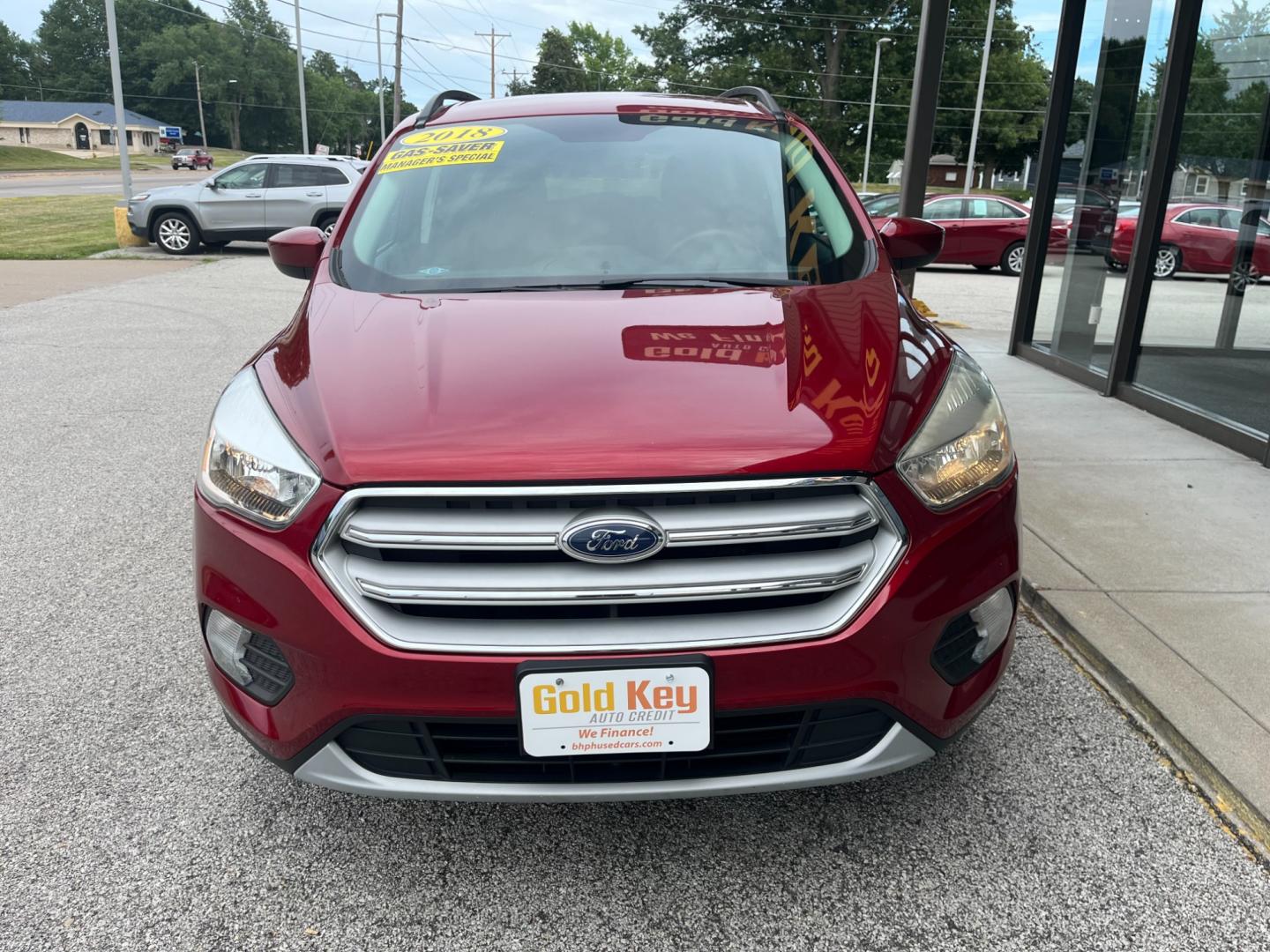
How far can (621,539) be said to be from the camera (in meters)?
1.77

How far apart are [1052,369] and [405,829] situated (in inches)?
263

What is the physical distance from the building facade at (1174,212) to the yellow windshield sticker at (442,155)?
4.25 metres

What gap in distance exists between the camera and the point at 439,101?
387 cm

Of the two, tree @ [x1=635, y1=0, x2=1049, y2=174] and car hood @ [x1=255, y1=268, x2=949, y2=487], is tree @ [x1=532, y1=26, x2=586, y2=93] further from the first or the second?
car hood @ [x1=255, y1=268, x2=949, y2=487]

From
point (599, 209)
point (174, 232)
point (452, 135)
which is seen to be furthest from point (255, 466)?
point (174, 232)

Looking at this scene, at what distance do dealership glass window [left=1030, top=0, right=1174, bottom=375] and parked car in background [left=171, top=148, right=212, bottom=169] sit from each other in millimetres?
71454

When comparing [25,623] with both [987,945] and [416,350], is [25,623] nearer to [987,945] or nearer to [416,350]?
[416,350]

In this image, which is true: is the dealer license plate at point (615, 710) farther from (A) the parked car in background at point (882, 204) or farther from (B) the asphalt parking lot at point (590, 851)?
(A) the parked car in background at point (882, 204)

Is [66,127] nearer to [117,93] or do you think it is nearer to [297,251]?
[117,93]

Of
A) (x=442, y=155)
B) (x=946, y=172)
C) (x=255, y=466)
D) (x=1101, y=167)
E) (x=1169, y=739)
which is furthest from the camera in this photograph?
(x=946, y=172)

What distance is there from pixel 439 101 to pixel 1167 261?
5022 millimetres

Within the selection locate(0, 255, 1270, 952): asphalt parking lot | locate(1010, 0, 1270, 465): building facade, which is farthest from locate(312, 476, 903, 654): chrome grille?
locate(1010, 0, 1270, 465): building facade

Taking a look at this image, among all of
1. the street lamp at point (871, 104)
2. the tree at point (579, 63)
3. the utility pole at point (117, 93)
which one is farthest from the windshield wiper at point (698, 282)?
the tree at point (579, 63)

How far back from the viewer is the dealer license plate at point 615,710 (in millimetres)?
1758
